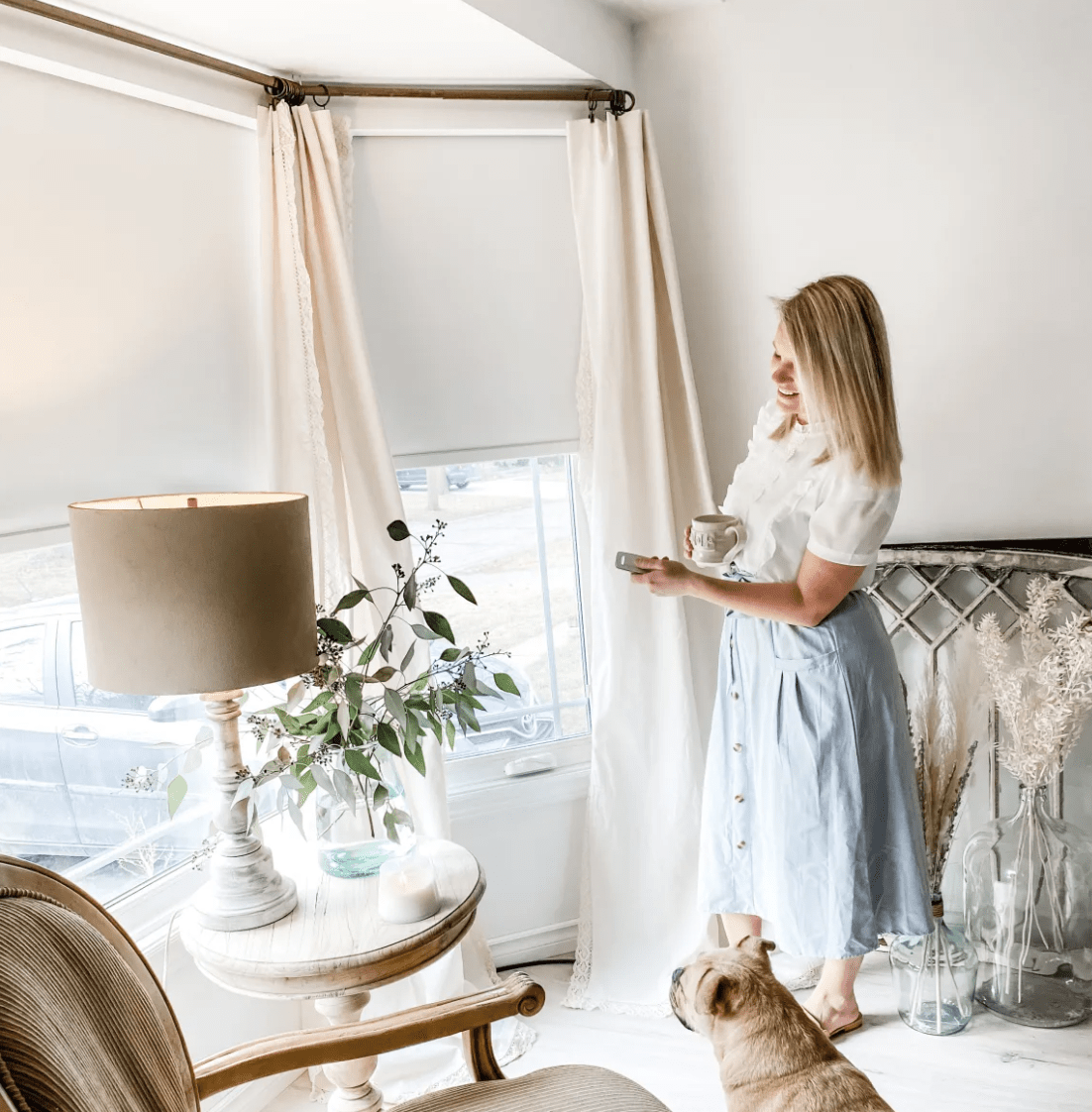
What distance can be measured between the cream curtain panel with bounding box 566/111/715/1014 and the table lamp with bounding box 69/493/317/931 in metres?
1.08

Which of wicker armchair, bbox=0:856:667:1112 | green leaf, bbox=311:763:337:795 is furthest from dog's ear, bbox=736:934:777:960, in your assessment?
green leaf, bbox=311:763:337:795

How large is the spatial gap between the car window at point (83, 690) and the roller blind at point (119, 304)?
22 centimetres

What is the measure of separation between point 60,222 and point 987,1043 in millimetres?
2424

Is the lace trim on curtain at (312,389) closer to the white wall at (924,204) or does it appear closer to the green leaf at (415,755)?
the green leaf at (415,755)

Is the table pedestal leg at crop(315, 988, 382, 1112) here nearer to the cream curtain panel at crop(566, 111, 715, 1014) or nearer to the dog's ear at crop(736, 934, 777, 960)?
the dog's ear at crop(736, 934, 777, 960)

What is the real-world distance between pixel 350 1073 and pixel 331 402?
1.26 m

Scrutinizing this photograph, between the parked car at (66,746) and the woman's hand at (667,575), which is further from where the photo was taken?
the woman's hand at (667,575)

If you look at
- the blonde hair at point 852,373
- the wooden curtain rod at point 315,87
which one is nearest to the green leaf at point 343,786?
the blonde hair at point 852,373

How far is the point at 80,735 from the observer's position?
182 cm

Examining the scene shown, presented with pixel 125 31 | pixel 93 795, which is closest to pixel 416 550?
pixel 93 795

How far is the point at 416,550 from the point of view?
2.44 m

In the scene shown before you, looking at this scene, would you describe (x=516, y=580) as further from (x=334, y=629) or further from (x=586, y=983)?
(x=586, y=983)

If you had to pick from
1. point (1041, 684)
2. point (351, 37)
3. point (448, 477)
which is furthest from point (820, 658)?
point (351, 37)

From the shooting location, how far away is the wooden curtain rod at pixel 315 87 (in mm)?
1588
